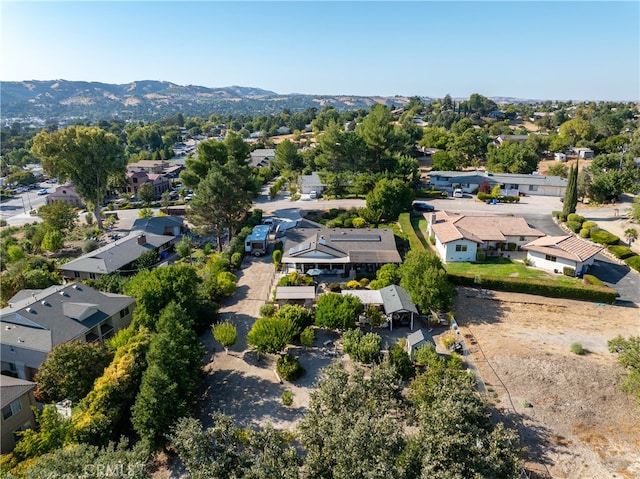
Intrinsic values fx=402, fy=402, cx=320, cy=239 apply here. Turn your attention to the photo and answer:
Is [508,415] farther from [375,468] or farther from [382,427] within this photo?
[375,468]

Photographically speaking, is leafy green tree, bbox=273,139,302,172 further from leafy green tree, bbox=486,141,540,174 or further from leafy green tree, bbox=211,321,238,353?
leafy green tree, bbox=211,321,238,353

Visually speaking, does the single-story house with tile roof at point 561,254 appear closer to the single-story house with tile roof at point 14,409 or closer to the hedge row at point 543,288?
the hedge row at point 543,288

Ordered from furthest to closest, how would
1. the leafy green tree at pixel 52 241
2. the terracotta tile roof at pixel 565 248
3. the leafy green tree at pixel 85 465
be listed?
the leafy green tree at pixel 52 241 < the terracotta tile roof at pixel 565 248 < the leafy green tree at pixel 85 465

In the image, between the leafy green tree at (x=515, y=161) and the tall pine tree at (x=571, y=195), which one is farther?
the leafy green tree at (x=515, y=161)

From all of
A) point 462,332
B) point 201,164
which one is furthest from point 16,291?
point 462,332

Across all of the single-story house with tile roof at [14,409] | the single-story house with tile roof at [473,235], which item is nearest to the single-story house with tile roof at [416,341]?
the single-story house with tile roof at [473,235]

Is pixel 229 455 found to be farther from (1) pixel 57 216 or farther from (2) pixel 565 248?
Result: (1) pixel 57 216

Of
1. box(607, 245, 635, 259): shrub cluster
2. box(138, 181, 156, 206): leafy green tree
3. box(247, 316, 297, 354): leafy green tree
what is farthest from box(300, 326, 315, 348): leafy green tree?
box(138, 181, 156, 206): leafy green tree
